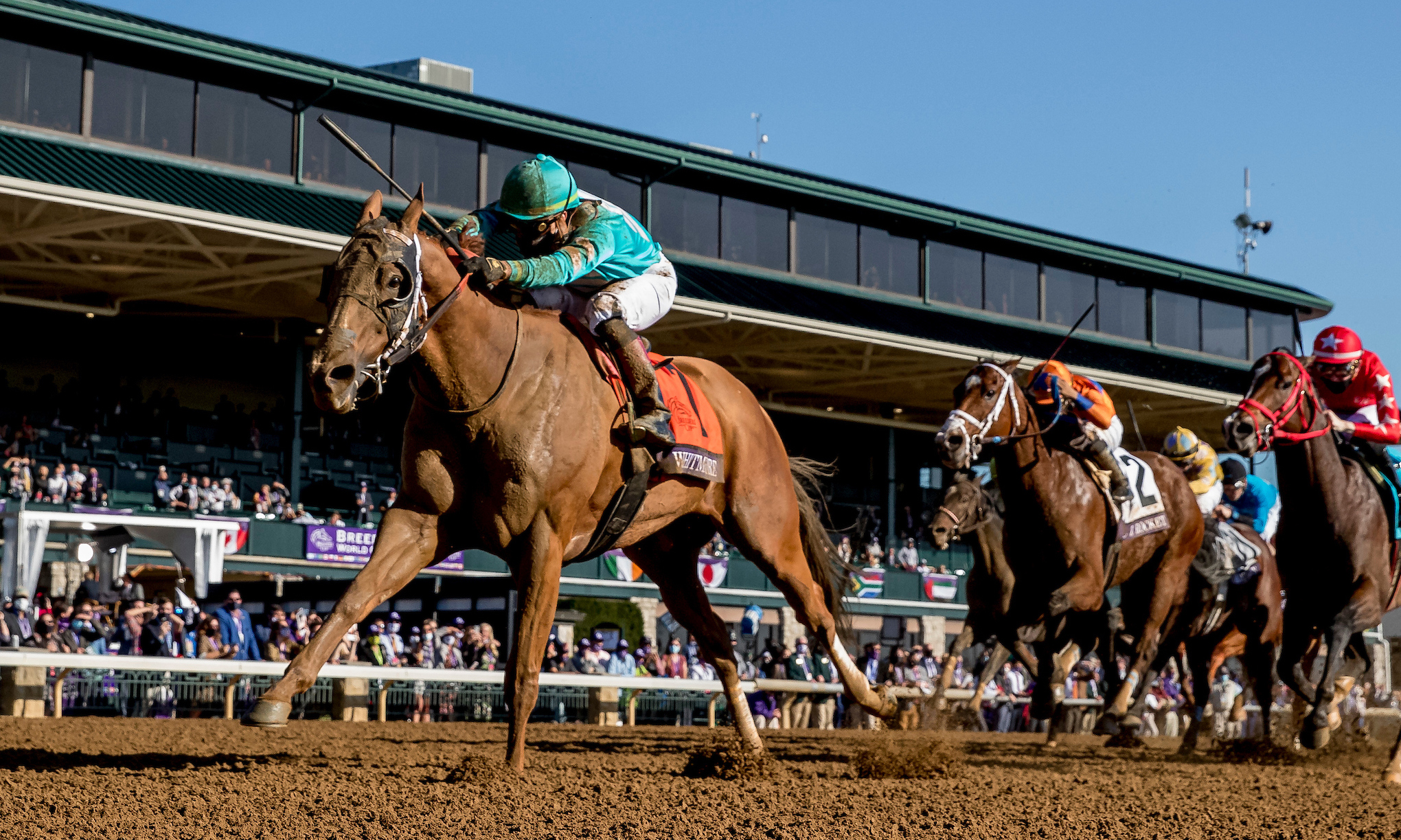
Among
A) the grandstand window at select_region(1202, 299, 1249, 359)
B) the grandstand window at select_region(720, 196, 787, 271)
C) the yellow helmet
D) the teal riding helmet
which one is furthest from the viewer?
the grandstand window at select_region(1202, 299, 1249, 359)

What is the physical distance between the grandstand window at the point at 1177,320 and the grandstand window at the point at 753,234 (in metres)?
10.9

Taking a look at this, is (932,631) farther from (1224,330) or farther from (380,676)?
(380,676)

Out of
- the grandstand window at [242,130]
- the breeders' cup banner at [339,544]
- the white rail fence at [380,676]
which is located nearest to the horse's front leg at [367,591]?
the white rail fence at [380,676]

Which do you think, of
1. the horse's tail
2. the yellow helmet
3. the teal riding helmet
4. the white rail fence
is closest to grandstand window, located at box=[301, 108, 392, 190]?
the white rail fence

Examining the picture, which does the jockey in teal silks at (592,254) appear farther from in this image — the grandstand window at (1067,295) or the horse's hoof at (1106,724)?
the grandstand window at (1067,295)

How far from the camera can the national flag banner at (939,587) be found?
96.9ft

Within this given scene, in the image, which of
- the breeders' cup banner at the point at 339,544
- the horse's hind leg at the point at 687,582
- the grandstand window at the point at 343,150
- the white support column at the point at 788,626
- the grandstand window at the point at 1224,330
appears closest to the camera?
the horse's hind leg at the point at 687,582

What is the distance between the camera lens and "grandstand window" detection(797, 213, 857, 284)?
30750mm

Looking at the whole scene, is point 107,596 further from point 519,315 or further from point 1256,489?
point 519,315

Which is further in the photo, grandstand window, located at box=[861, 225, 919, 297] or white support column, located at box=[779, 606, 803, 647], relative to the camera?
grandstand window, located at box=[861, 225, 919, 297]

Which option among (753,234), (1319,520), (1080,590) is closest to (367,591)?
(1080,590)

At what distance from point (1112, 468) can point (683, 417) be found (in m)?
4.00

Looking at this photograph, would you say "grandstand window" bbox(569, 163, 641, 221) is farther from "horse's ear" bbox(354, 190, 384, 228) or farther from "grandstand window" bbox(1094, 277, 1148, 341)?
"horse's ear" bbox(354, 190, 384, 228)

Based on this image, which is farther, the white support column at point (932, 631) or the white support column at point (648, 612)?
the white support column at point (932, 631)
